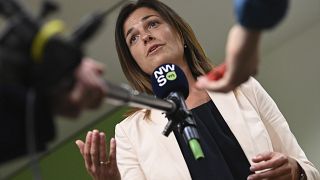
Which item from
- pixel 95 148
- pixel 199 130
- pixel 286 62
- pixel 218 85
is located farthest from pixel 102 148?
pixel 286 62

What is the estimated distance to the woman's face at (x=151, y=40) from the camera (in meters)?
1.18

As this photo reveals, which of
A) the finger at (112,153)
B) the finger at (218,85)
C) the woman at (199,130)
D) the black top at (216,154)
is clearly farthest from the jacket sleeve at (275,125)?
the finger at (218,85)

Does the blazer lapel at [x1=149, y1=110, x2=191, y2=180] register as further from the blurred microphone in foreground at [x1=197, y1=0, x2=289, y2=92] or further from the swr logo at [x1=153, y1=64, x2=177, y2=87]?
the blurred microphone in foreground at [x1=197, y1=0, x2=289, y2=92]

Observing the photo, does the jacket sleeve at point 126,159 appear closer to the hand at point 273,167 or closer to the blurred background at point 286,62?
the hand at point 273,167

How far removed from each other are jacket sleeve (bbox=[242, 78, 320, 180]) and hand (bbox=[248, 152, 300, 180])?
89mm

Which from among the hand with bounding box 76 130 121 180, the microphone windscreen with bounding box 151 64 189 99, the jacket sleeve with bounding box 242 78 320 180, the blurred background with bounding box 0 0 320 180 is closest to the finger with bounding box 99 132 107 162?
the hand with bounding box 76 130 121 180

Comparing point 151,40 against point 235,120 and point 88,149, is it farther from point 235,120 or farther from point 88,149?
point 88,149

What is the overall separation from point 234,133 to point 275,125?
0.12 meters

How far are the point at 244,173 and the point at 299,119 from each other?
1.69 metres

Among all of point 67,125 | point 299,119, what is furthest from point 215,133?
point 299,119

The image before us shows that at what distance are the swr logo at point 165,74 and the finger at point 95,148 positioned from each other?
0.49 ft

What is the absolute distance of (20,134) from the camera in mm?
533

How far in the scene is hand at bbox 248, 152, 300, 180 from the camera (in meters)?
0.96

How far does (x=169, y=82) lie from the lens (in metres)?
0.89
